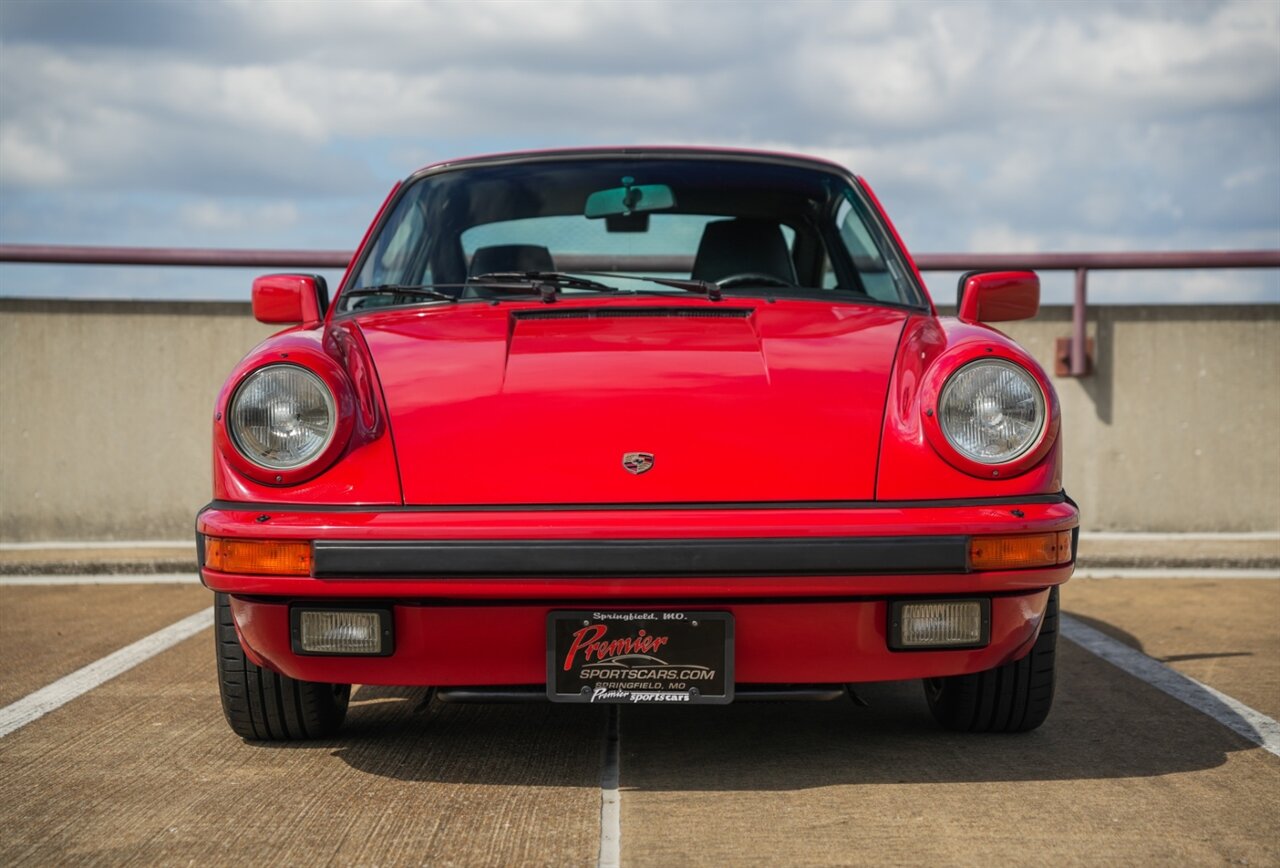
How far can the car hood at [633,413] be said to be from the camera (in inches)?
122

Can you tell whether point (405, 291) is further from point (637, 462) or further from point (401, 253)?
point (637, 462)

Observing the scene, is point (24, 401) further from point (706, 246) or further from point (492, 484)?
point (492, 484)

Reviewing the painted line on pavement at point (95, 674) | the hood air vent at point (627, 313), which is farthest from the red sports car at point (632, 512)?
the painted line on pavement at point (95, 674)

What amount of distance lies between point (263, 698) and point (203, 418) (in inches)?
184

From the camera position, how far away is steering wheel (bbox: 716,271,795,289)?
411 centimetres

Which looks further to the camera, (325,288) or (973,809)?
(325,288)

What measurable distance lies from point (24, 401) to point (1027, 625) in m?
6.22

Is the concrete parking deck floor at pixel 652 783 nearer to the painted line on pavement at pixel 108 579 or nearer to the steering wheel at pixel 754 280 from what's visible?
the steering wheel at pixel 754 280

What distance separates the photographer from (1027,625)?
325 centimetres

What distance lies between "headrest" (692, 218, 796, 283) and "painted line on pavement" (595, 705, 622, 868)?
4.40ft

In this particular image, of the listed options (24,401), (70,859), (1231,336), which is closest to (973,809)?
(70,859)

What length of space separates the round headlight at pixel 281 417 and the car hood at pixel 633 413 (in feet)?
0.54

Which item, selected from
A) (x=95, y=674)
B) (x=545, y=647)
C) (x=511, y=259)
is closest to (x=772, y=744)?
(x=545, y=647)

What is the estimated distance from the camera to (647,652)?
10.0ft
